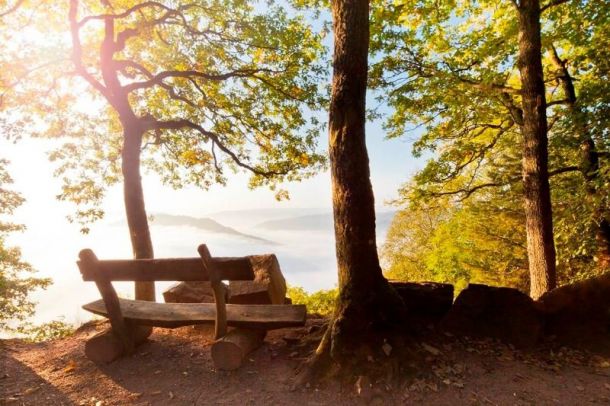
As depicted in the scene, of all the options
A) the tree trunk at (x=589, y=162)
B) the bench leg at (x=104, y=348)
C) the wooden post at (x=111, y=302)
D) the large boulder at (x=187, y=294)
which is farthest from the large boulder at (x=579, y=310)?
the bench leg at (x=104, y=348)

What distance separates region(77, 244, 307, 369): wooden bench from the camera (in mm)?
4949

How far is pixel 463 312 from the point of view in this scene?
535 centimetres

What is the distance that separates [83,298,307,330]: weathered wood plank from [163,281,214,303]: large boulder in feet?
4.13

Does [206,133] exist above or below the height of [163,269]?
above

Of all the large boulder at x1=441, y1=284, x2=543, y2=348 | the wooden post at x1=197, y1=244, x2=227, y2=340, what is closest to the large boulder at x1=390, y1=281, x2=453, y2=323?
the large boulder at x1=441, y1=284, x2=543, y2=348

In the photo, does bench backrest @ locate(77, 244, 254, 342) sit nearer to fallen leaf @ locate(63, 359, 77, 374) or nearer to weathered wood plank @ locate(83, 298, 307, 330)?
weathered wood plank @ locate(83, 298, 307, 330)

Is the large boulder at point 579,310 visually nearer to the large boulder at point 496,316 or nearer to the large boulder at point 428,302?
the large boulder at point 496,316

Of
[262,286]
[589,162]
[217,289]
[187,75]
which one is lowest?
[262,286]

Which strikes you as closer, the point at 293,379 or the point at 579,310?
the point at 293,379

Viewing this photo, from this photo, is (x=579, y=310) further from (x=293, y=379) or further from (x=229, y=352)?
(x=229, y=352)

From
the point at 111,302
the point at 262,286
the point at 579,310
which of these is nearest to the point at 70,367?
the point at 111,302

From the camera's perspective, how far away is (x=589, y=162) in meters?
10.4

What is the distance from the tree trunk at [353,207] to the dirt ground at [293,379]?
544 mm

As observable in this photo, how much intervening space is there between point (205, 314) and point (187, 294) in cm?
202
